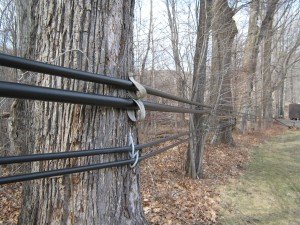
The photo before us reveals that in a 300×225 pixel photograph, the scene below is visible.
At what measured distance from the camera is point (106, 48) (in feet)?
6.15

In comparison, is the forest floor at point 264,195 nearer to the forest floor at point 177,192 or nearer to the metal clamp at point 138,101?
the forest floor at point 177,192

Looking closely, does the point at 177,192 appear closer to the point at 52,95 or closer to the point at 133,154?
the point at 133,154

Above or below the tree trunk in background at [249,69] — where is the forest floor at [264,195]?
below

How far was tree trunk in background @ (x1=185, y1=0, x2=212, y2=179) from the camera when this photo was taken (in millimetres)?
6695

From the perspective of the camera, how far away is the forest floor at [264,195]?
16.4 ft

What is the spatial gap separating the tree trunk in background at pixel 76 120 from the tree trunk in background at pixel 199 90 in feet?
15.5

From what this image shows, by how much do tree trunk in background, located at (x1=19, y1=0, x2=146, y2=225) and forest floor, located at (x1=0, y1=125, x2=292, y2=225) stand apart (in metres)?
2.67

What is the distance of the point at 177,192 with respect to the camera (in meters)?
5.80

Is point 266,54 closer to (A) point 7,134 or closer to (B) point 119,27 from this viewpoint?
(A) point 7,134

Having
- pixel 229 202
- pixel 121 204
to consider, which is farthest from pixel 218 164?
pixel 121 204

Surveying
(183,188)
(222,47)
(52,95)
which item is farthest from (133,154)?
(222,47)

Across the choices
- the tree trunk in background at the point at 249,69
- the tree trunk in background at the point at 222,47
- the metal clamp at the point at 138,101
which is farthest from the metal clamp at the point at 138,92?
the tree trunk in background at the point at 249,69

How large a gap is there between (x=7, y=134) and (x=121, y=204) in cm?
476

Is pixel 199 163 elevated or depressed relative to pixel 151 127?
depressed
